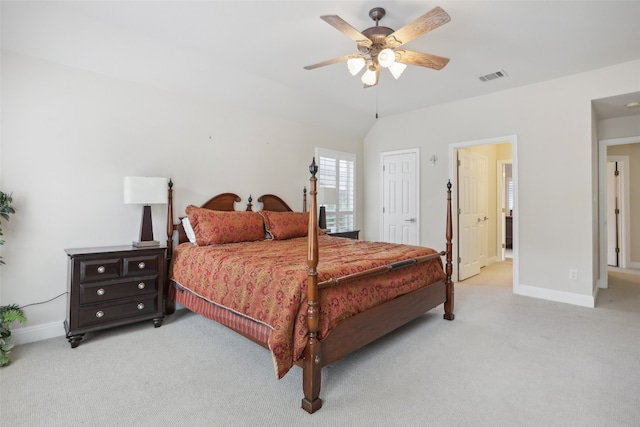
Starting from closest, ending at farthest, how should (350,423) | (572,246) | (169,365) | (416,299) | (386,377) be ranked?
(350,423), (386,377), (169,365), (416,299), (572,246)

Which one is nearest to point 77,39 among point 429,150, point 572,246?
point 429,150

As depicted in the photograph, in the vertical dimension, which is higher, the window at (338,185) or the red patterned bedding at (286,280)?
the window at (338,185)

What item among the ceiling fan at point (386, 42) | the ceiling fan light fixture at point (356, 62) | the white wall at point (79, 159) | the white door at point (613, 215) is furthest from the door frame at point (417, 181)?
the white door at point (613, 215)

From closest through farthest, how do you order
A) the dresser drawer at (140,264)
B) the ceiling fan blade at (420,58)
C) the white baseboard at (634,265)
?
the ceiling fan blade at (420,58) → the dresser drawer at (140,264) → the white baseboard at (634,265)

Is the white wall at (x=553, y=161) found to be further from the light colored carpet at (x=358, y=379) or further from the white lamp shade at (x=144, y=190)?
the white lamp shade at (x=144, y=190)

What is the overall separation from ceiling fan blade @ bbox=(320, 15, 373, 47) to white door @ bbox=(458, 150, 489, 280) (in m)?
3.15

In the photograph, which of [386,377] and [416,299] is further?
[416,299]

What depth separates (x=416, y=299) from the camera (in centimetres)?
293

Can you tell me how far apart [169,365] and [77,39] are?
2864 mm

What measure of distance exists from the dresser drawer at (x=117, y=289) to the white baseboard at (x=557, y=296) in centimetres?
447

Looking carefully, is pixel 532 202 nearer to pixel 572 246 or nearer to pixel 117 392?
pixel 572 246

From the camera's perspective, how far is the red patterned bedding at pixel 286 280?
1970mm

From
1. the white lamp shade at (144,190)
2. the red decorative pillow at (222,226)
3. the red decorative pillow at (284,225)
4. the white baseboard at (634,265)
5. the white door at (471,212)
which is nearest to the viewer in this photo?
the white lamp shade at (144,190)

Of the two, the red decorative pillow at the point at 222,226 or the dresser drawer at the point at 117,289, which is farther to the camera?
the red decorative pillow at the point at 222,226
